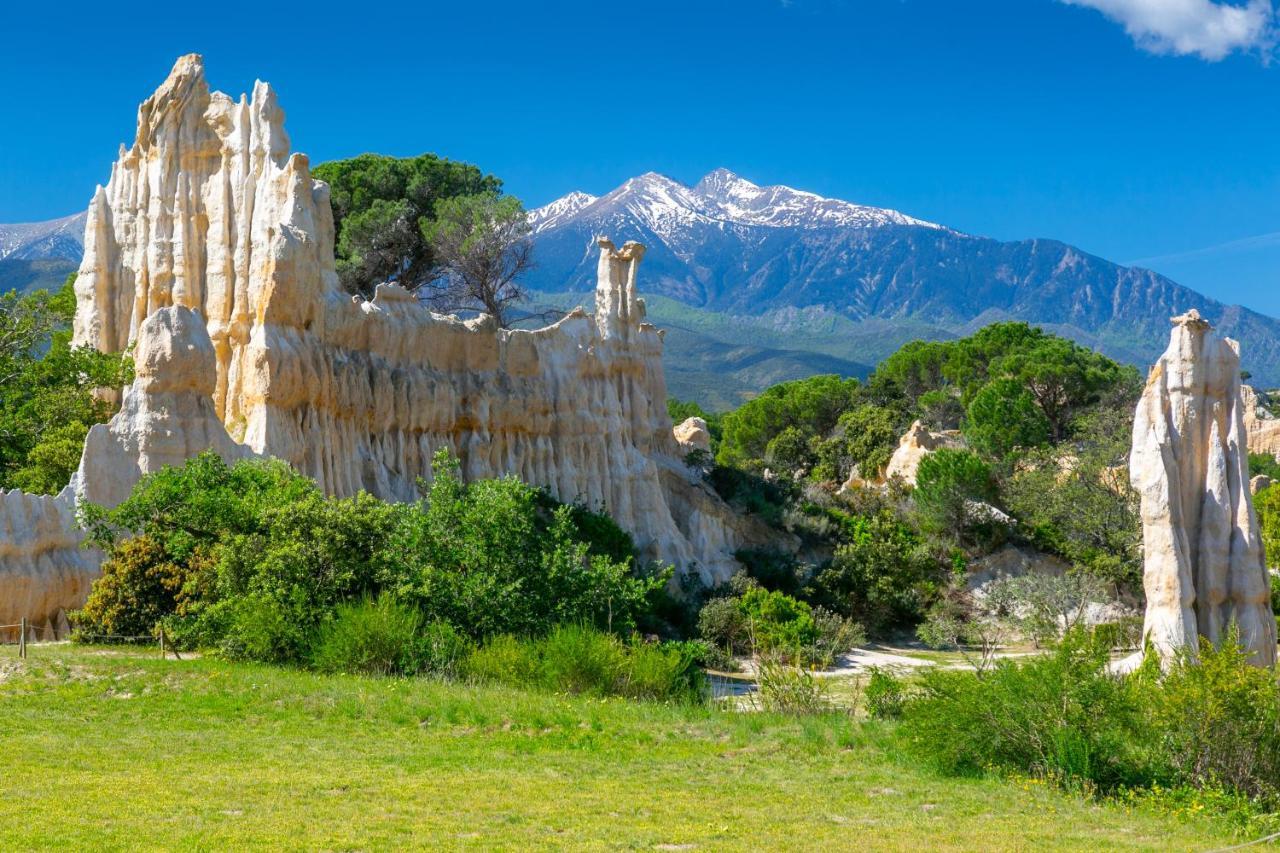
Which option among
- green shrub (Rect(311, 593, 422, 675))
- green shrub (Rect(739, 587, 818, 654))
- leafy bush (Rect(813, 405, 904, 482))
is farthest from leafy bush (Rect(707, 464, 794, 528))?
green shrub (Rect(311, 593, 422, 675))

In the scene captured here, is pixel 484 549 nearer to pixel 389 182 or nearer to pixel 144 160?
pixel 144 160

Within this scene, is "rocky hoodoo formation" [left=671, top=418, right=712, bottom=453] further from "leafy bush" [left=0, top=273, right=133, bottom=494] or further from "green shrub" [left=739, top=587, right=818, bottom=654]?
"leafy bush" [left=0, top=273, right=133, bottom=494]

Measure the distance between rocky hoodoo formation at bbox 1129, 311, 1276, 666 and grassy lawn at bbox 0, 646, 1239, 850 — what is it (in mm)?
7468

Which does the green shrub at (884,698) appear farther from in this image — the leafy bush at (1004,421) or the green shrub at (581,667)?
the leafy bush at (1004,421)

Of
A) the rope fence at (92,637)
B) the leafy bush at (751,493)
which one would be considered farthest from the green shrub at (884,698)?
the leafy bush at (751,493)

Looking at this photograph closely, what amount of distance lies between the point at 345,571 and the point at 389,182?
37.4 meters

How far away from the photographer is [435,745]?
1939cm

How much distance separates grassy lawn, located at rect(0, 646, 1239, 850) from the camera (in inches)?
578

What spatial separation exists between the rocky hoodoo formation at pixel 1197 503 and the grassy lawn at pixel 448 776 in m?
7.47

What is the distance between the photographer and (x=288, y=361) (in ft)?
116

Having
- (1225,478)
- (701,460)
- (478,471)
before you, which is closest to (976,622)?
(701,460)

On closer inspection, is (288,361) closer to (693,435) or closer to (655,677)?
(655,677)

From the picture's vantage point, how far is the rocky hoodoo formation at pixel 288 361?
30.7 metres

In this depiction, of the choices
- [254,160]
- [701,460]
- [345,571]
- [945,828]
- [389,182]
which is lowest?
[945,828]
